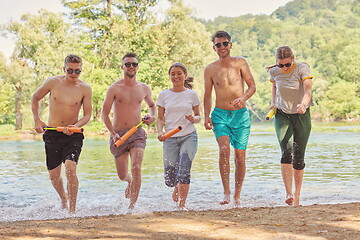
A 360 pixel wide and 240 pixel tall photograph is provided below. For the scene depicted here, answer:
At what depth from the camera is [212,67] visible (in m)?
7.46

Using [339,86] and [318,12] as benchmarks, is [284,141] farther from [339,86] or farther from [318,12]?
[318,12]

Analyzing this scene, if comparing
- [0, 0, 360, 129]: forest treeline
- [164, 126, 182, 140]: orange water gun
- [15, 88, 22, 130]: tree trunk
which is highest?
[0, 0, 360, 129]: forest treeline

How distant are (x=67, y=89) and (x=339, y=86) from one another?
68747 mm

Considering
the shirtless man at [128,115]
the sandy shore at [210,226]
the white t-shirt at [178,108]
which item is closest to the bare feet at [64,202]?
the shirtless man at [128,115]

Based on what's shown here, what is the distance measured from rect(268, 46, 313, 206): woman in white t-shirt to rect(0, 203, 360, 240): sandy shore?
152 centimetres

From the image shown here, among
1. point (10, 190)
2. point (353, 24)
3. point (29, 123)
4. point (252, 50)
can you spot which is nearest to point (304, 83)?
point (10, 190)

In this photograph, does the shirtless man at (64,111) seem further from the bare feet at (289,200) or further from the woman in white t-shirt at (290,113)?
the bare feet at (289,200)

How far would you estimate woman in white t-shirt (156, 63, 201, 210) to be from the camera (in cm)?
710

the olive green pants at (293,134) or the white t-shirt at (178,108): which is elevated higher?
the white t-shirt at (178,108)

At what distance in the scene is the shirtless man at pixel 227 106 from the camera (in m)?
7.33

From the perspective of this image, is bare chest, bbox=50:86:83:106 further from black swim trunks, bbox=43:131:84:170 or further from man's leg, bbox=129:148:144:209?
man's leg, bbox=129:148:144:209

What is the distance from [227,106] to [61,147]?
2.16 meters

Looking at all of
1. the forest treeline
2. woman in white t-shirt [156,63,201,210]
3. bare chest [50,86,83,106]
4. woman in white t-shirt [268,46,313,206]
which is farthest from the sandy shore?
the forest treeline

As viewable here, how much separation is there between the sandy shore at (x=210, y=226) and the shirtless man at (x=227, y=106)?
1.46m
